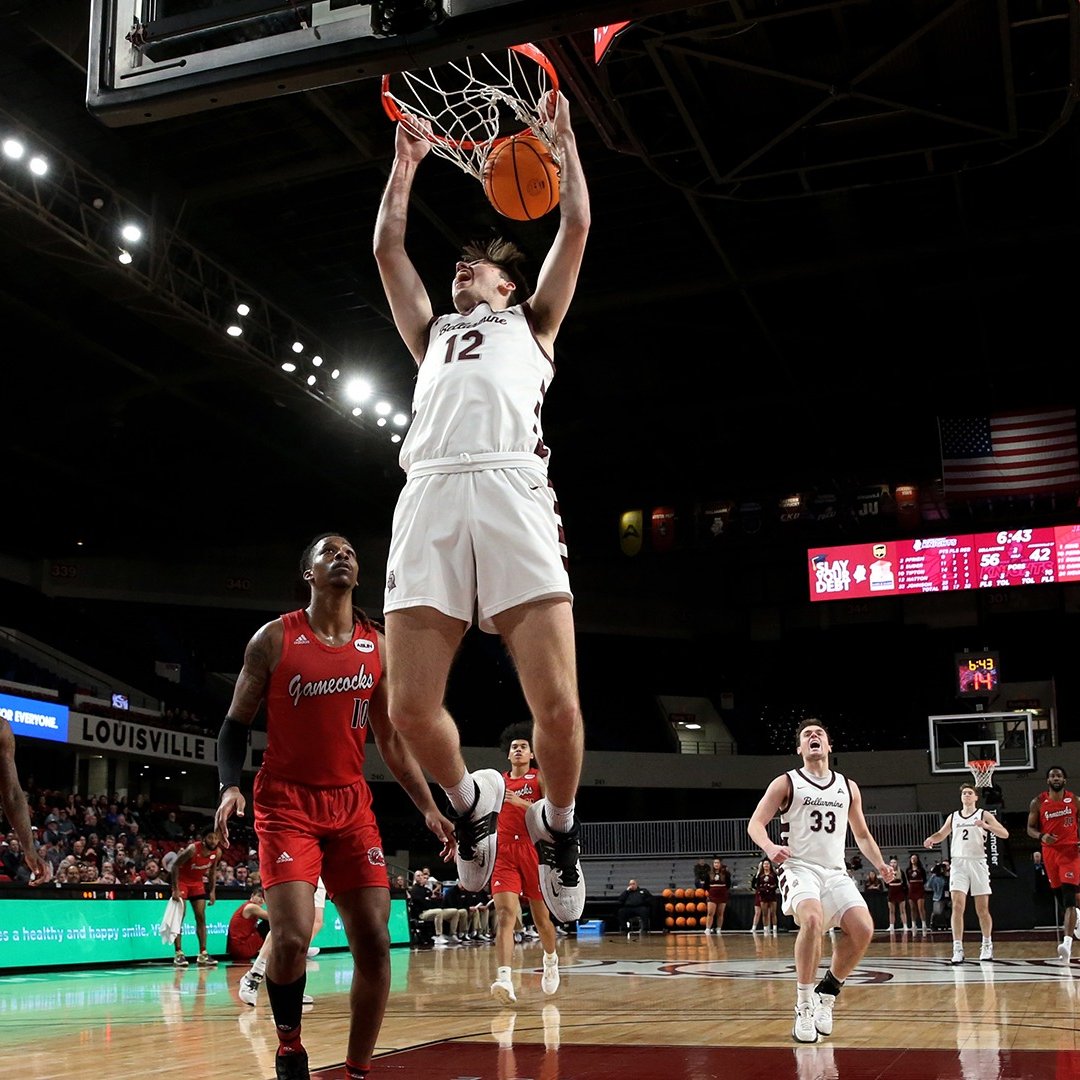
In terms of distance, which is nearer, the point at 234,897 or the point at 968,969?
the point at 968,969

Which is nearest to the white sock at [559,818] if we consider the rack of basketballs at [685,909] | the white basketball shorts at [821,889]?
the white basketball shorts at [821,889]

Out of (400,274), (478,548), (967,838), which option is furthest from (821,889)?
(967,838)

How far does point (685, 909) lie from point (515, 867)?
1757 centimetres

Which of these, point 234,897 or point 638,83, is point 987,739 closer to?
point 234,897

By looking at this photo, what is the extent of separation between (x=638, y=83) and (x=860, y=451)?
19.1m

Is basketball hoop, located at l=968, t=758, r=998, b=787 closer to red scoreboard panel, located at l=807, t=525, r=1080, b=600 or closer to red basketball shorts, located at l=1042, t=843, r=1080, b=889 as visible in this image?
red scoreboard panel, located at l=807, t=525, r=1080, b=600

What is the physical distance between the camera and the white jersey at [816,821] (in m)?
7.96

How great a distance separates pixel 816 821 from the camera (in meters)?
8.01

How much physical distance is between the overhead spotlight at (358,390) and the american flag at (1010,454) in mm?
10956

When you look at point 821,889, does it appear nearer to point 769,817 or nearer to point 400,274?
point 769,817

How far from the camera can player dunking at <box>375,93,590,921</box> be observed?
4.14 meters

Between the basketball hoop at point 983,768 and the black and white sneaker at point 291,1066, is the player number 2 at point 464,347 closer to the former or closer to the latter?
the black and white sneaker at point 291,1066

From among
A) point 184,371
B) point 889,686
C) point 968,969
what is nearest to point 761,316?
point 184,371

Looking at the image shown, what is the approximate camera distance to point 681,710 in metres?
38.5
